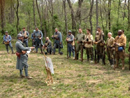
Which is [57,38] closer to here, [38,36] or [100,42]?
[38,36]

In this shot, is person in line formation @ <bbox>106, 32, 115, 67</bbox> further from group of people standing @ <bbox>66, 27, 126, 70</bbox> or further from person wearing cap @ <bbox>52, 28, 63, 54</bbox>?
person wearing cap @ <bbox>52, 28, 63, 54</bbox>

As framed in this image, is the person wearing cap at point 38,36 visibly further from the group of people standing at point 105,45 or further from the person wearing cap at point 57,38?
the group of people standing at point 105,45

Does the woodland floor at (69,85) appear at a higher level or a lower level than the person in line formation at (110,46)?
lower

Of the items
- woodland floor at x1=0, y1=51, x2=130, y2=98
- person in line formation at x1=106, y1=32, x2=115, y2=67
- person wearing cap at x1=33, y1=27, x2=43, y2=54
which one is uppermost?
person wearing cap at x1=33, y1=27, x2=43, y2=54

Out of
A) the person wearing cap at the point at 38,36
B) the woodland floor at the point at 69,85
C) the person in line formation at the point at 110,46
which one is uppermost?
the person wearing cap at the point at 38,36

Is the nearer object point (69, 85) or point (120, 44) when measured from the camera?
point (69, 85)

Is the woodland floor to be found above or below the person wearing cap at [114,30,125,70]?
below

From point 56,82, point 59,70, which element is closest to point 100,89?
point 56,82

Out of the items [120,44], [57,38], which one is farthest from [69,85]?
[57,38]

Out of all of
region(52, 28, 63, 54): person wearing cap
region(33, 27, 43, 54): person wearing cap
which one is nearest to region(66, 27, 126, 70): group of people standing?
region(52, 28, 63, 54): person wearing cap

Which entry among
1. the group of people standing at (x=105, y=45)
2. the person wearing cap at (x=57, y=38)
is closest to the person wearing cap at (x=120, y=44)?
the group of people standing at (x=105, y=45)

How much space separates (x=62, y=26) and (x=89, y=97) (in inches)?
841

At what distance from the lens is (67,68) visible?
31.6 ft

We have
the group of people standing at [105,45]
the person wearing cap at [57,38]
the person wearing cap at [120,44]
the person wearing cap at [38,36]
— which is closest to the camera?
the person wearing cap at [120,44]
